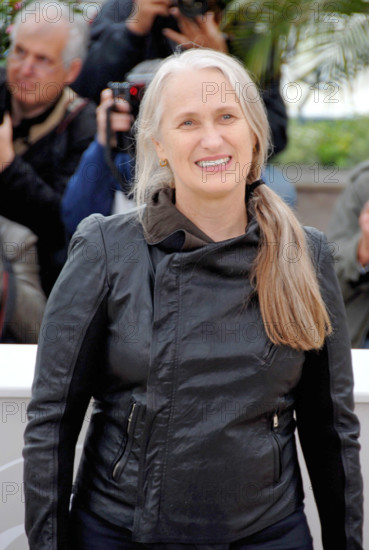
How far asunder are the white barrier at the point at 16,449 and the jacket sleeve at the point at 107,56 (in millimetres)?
1504

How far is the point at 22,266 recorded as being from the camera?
2.96m

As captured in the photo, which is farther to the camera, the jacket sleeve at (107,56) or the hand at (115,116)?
the jacket sleeve at (107,56)

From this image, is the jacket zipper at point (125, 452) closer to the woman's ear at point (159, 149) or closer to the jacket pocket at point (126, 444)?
the jacket pocket at point (126, 444)

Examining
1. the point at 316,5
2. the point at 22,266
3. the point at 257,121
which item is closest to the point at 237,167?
the point at 257,121

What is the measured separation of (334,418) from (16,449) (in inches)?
39.1

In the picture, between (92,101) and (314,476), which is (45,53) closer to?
(92,101)

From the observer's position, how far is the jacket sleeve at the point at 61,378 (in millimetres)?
1682

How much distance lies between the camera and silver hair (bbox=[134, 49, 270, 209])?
1758 mm

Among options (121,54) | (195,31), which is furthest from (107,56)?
(195,31)

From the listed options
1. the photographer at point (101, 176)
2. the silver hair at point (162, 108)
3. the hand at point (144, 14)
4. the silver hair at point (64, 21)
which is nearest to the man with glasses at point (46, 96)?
the silver hair at point (64, 21)

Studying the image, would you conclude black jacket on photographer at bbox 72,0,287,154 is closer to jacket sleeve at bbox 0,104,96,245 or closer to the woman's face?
jacket sleeve at bbox 0,104,96,245

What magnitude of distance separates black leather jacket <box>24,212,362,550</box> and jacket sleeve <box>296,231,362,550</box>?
9cm

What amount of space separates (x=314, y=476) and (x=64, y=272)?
2.73 ft

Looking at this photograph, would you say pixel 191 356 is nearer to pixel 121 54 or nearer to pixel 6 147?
pixel 6 147
